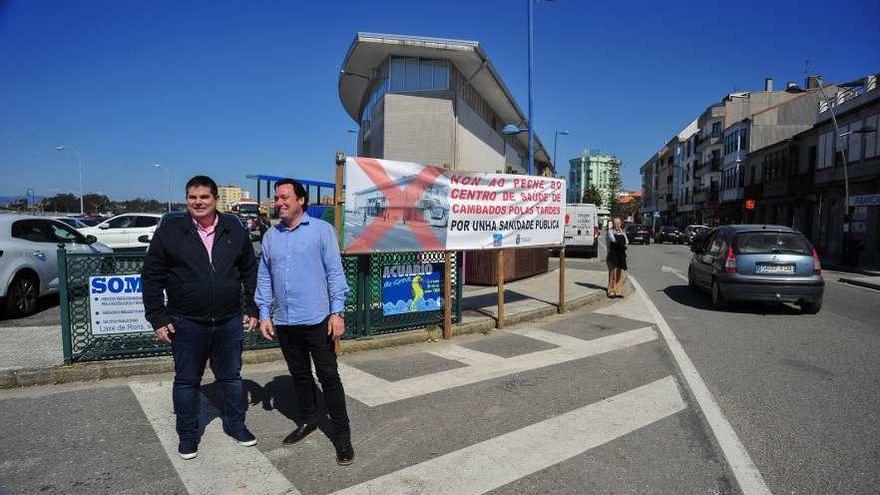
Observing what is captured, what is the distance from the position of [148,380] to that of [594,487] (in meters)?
4.46

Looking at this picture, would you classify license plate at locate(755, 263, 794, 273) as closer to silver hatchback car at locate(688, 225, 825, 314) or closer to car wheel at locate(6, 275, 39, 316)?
silver hatchback car at locate(688, 225, 825, 314)

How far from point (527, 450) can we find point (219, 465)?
7.02 feet

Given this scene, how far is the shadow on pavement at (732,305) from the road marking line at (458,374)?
4.01m

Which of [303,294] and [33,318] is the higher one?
[303,294]

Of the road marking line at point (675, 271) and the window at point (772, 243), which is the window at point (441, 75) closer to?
the road marking line at point (675, 271)

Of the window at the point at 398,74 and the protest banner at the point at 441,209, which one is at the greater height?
the window at the point at 398,74

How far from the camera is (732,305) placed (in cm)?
1091

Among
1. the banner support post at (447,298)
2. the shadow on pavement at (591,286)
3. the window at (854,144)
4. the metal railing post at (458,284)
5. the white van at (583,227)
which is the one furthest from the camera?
the window at (854,144)

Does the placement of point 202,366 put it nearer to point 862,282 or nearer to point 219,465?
point 219,465

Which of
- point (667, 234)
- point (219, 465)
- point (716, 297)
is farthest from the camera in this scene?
point (667, 234)

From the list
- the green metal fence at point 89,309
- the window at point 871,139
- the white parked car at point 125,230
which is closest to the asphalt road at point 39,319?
the green metal fence at point 89,309

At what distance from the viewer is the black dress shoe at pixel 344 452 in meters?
3.62

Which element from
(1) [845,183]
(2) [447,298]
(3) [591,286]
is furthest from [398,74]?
(1) [845,183]

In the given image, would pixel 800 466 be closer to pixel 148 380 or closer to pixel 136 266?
pixel 148 380
